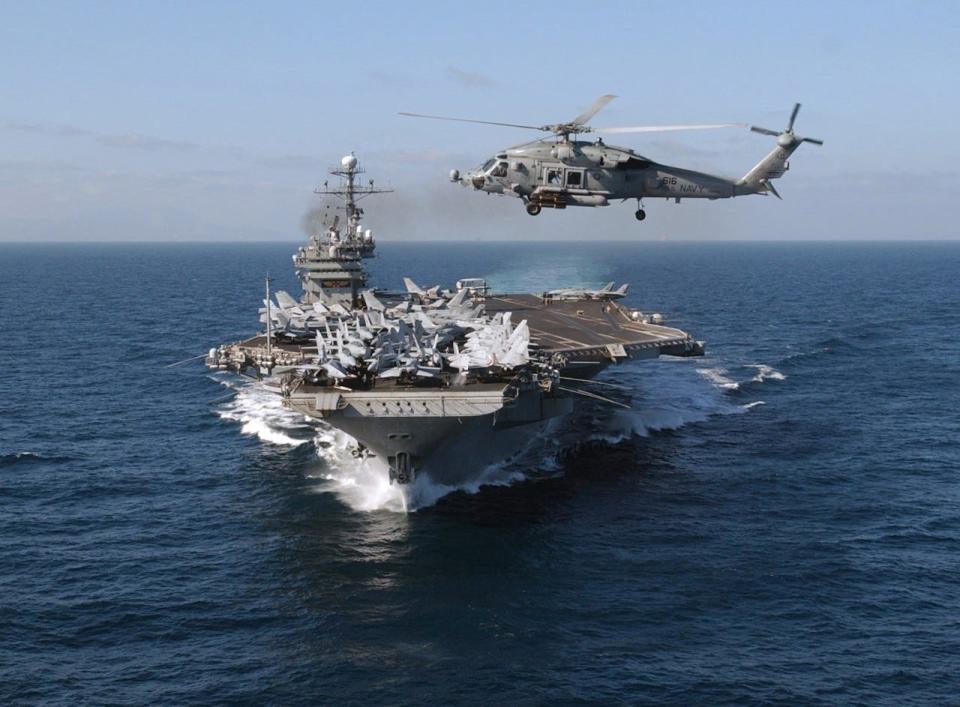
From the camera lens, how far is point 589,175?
2988 centimetres

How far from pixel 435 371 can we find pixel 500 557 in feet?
22.9

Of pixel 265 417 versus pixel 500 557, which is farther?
pixel 265 417

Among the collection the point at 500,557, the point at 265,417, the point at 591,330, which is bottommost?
the point at 500,557

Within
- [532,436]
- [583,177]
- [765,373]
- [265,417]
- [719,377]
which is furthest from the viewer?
[765,373]

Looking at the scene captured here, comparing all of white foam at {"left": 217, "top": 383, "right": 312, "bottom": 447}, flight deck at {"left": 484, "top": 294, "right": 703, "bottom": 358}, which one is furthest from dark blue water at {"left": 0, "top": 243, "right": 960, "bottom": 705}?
flight deck at {"left": 484, "top": 294, "right": 703, "bottom": 358}

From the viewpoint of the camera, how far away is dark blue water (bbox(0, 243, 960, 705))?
20.4 metres

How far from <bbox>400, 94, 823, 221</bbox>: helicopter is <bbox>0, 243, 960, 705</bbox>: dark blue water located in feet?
31.9

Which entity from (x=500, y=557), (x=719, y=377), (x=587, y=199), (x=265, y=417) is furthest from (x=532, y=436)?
(x=719, y=377)

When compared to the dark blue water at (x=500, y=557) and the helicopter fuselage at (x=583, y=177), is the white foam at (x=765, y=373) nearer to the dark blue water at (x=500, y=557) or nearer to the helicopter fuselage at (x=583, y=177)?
the dark blue water at (x=500, y=557)

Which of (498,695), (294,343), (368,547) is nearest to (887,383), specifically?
(294,343)

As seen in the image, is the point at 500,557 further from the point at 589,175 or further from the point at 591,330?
the point at 591,330

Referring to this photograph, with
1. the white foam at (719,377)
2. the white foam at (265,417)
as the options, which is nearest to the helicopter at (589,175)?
the white foam at (265,417)

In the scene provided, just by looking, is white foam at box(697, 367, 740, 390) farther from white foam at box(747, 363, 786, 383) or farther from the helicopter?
the helicopter

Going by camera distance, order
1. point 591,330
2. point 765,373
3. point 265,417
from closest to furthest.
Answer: point 591,330, point 265,417, point 765,373
